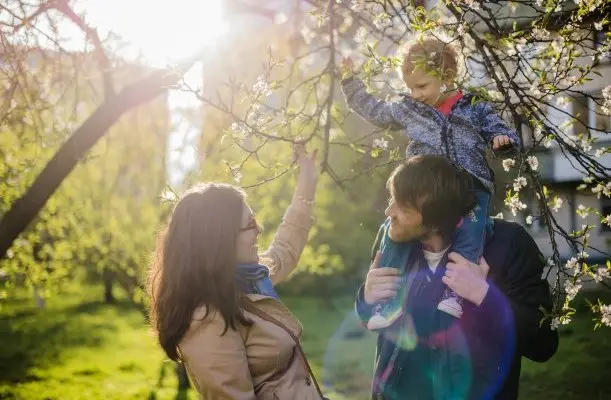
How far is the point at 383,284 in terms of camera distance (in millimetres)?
Result: 3340

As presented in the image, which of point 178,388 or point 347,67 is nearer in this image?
point 347,67

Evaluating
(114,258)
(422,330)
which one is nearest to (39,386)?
(114,258)

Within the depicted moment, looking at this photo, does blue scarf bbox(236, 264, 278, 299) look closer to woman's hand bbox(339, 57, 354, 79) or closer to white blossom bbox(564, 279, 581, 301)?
white blossom bbox(564, 279, 581, 301)

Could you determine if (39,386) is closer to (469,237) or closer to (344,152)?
(344,152)

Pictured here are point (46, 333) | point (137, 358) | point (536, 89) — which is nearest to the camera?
point (536, 89)

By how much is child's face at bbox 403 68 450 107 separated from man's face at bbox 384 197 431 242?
2.30ft

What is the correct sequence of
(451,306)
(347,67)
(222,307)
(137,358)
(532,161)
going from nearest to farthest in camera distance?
(222,307), (451,306), (532,161), (347,67), (137,358)

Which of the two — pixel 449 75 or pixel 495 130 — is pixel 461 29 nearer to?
pixel 449 75

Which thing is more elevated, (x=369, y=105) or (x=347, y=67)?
(x=347, y=67)

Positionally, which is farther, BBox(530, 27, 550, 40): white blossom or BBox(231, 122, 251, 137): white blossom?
BBox(231, 122, 251, 137): white blossom

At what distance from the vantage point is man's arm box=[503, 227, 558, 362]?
3.22 m

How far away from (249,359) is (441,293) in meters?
0.86

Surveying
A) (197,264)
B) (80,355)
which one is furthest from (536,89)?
(80,355)

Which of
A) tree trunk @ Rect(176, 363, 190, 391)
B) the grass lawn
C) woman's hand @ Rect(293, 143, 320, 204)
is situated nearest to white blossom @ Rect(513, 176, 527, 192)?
woman's hand @ Rect(293, 143, 320, 204)
